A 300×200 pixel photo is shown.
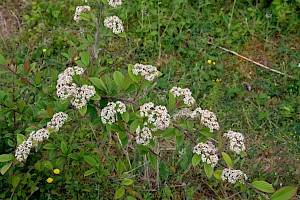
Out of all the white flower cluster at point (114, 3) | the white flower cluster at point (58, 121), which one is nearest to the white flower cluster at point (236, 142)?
the white flower cluster at point (58, 121)

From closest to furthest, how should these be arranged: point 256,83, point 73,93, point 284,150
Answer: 1. point 73,93
2. point 284,150
3. point 256,83

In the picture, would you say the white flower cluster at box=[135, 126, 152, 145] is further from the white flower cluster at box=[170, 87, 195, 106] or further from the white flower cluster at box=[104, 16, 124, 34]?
the white flower cluster at box=[104, 16, 124, 34]

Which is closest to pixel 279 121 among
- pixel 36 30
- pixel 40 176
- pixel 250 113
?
pixel 250 113

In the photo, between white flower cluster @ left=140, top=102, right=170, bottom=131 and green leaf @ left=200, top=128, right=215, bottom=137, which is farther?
green leaf @ left=200, top=128, right=215, bottom=137

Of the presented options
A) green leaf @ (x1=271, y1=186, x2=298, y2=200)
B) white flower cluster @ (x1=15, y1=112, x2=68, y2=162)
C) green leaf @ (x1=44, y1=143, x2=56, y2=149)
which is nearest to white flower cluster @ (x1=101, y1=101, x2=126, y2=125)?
white flower cluster @ (x1=15, y1=112, x2=68, y2=162)

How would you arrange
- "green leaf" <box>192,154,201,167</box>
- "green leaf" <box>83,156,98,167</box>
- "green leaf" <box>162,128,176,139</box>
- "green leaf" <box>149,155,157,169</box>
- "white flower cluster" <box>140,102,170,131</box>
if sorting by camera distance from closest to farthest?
"white flower cluster" <box>140,102,170,131</box> → "green leaf" <box>192,154,201,167</box> → "green leaf" <box>162,128,176,139</box> → "green leaf" <box>149,155,157,169</box> → "green leaf" <box>83,156,98,167</box>

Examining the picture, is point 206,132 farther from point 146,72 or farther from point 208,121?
point 146,72

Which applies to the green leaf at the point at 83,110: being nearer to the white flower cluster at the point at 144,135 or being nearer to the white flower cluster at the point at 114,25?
the white flower cluster at the point at 144,135

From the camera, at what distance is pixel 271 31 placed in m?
3.75

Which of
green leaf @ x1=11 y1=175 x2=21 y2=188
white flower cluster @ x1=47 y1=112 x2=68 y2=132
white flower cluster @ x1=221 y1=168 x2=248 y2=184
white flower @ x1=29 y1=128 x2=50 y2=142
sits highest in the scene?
white flower cluster @ x1=47 y1=112 x2=68 y2=132

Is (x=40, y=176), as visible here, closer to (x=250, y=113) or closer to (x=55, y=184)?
(x=55, y=184)

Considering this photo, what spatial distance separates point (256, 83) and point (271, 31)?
596mm

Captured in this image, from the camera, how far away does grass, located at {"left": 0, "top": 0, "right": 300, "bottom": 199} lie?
2787 mm

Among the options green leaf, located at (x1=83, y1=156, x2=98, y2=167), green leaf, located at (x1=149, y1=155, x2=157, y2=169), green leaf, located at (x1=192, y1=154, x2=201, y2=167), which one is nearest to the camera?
green leaf, located at (x1=192, y1=154, x2=201, y2=167)
